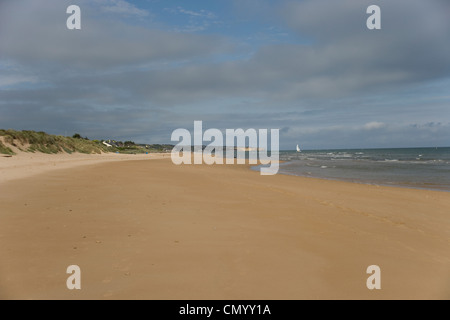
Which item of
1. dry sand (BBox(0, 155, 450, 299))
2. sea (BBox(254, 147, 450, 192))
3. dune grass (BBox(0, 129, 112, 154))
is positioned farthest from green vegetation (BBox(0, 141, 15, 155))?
sea (BBox(254, 147, 450, 192))

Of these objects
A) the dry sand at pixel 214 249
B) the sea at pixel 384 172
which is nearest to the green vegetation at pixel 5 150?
the dry sand at pixel 214 249

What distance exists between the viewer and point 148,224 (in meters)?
6.80

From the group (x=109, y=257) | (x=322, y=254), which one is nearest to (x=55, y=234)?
(x=109, y=257)

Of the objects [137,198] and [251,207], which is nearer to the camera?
[251,207]

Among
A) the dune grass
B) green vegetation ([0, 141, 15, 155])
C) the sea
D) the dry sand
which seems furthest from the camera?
the dune grass

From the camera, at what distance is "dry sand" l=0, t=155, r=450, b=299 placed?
12.4 feet

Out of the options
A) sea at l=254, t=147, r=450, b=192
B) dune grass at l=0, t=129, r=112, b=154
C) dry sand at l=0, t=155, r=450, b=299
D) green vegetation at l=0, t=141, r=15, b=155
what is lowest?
dry sand at l=0, t=155, r=450, b=299

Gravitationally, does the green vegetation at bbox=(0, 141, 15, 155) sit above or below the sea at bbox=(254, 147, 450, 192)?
above

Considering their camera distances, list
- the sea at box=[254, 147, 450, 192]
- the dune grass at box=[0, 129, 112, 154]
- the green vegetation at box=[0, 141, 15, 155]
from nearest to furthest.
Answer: the sea at box=[254, 147, 450, 192] < the green vegetation at box=[0, 141, 15, 155] < the dune grass at box=[0, 129, 112, 154]

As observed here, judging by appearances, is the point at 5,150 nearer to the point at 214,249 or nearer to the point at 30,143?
the point at 30,143

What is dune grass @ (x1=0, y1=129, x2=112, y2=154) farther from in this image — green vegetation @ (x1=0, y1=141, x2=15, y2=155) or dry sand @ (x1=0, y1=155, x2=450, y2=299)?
dry sand @ (x1=0, y1=155, x2=450, y2=299)

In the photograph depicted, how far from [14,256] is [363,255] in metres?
6.05

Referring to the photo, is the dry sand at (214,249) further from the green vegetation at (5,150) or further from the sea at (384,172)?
the green vegetation at (5,150)
